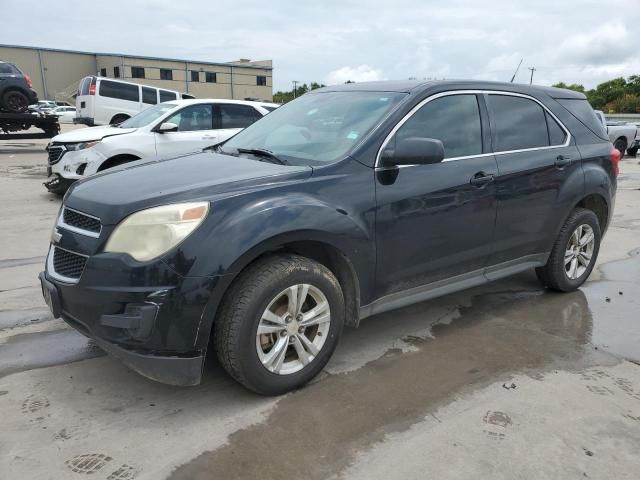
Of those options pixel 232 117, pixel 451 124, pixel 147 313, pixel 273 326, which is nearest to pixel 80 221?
pixel 147 313

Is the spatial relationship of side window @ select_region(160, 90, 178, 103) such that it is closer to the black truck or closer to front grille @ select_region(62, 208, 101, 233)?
the black truck

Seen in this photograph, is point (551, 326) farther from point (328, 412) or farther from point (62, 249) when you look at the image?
point (62, 249)

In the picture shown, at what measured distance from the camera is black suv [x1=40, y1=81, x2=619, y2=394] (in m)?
2.68

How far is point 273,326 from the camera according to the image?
9.55ft

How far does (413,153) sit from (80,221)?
6.32ft

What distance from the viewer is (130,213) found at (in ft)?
8.93

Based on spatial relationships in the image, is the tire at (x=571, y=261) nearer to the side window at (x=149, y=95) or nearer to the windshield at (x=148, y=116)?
the windshield at (x=148, y=116)

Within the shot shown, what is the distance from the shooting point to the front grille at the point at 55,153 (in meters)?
8.56

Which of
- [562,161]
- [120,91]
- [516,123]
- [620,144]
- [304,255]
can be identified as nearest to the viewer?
[304,255]

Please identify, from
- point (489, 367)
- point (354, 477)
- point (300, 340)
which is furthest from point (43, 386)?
point (489, 367)

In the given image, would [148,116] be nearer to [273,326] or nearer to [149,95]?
[273,326]

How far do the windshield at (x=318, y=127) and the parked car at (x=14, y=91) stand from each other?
1434 centimetres

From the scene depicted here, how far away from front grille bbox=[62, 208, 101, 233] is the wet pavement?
93cm

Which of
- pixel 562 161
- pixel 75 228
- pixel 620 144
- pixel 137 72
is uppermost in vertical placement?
pixel 137 72
